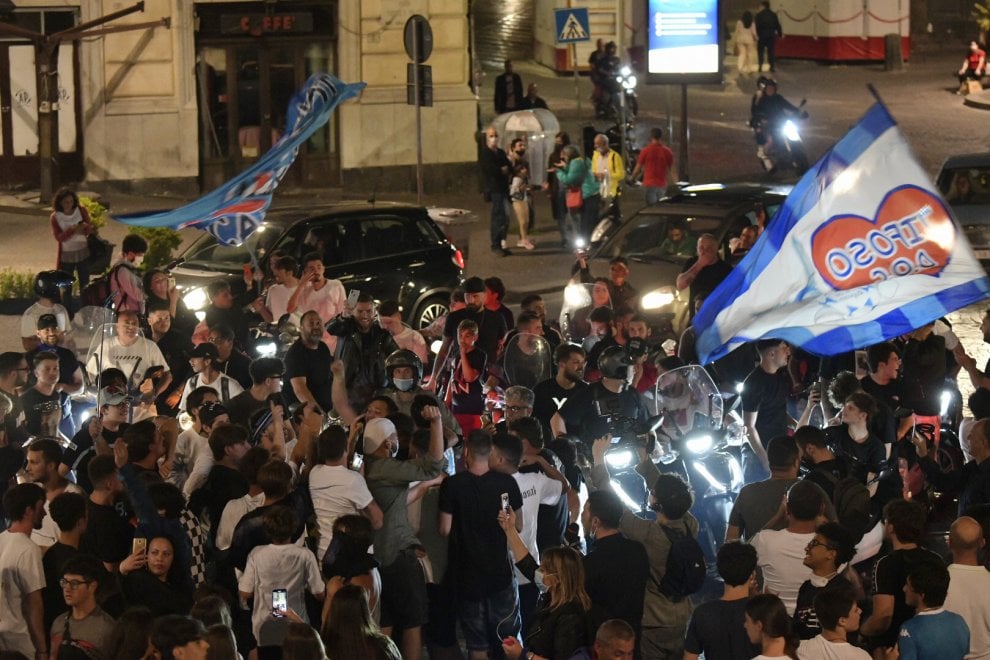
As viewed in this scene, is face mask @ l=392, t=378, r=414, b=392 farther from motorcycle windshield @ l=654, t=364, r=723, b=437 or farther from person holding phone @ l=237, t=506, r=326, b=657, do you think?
person holding phone @ l=237, t=506, r=326, b=657

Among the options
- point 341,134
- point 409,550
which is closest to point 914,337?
point 409,550

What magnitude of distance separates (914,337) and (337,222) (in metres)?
7.05

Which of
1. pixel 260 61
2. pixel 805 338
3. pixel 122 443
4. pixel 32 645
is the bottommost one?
pixel 32 645

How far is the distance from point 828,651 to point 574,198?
1620 centimetres

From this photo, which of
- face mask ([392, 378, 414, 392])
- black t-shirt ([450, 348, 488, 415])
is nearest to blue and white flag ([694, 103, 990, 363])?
face mask ([392, 378, 414, 392])

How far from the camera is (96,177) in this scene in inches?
1094

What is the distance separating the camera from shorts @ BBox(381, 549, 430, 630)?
911cm

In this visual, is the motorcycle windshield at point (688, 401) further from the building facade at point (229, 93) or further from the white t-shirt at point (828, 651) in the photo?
the building facade at point (229, 93)

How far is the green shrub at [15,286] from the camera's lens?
20141mm

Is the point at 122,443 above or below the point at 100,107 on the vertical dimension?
below

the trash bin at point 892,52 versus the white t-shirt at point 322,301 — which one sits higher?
the trash bin at point 892,52

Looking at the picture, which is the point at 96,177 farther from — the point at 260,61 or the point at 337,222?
the point at 337,222

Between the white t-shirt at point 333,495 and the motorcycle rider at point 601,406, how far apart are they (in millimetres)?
2245

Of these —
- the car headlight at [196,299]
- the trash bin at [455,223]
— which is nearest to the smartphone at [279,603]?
the car headlight at [196,299]
